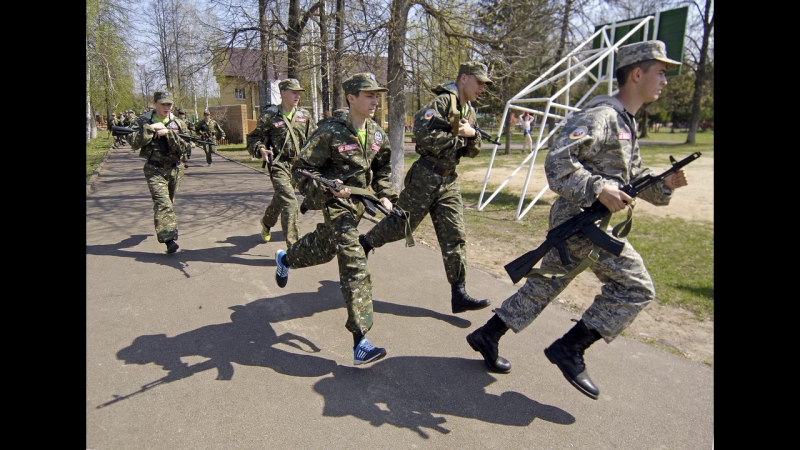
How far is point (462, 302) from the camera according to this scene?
4270mm

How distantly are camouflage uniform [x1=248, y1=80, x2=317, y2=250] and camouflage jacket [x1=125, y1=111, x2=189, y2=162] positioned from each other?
0.94 meters

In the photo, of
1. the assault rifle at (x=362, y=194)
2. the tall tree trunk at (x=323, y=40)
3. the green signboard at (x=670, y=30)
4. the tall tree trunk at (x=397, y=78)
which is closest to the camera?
the assault rifle at (x=362, y=194)

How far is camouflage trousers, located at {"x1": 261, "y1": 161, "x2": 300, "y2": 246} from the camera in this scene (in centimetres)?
583

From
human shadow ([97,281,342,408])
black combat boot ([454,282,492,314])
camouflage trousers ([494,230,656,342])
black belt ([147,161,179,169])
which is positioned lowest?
human shadow ([97,281,342,408])

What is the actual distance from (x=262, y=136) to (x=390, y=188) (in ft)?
10.3

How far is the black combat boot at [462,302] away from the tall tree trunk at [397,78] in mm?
5663

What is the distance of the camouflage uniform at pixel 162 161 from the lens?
5965 mm

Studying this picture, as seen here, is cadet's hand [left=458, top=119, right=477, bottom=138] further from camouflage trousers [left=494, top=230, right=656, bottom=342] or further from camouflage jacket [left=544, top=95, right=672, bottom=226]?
camouflage trousers [left=494, top=230, right=656, bottom=342]

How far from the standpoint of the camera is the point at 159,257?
19.4 feet

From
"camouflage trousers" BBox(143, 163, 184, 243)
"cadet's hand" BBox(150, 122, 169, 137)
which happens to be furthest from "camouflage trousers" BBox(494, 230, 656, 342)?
"cadet's hand" BBox(150, 122, 169, 137)

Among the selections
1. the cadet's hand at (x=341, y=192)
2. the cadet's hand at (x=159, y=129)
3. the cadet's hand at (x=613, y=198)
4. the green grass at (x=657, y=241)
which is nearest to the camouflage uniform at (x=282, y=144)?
the cadet's hand at (x=159, y=129)

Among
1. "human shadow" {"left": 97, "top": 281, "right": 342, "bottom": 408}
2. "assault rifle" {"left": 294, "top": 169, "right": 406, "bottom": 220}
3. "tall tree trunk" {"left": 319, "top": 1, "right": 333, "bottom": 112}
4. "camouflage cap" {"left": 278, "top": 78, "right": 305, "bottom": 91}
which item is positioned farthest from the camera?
"tall tree trunk" {"left": 319, "top": 1, "right": 333, "bottom": 112}

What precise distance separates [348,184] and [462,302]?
4.84 feet

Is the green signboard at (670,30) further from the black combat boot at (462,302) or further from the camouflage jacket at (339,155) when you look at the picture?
the camouflage jacket at (339,155)
